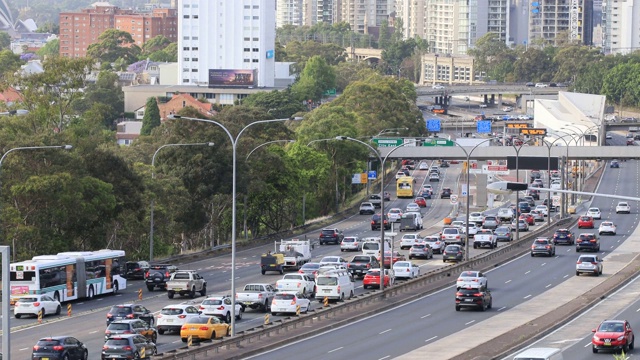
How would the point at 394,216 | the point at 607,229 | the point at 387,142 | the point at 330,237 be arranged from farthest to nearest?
the point at 387,142 < the point at 394,216 < the point at 607,229 < the point at 330,237

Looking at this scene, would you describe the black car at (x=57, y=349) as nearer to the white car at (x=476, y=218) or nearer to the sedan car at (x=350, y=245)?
the sedan car at (x=350, y=245)

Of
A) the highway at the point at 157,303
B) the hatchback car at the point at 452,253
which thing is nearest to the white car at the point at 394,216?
the highway at the point at 157,303

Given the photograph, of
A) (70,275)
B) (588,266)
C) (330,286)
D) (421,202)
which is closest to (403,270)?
(330,286)

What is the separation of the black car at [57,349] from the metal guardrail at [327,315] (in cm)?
323

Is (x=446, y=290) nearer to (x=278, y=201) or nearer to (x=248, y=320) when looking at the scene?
(x=248, y=320)

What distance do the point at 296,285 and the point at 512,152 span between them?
8861 centimetres

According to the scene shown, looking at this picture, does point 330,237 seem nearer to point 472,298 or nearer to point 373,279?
point 373,279

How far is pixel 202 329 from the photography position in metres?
58.4

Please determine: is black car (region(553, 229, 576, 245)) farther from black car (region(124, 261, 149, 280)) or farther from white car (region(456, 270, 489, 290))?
black car (region(124, 261, 149, 280))

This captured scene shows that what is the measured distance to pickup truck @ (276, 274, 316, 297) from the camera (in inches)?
2936

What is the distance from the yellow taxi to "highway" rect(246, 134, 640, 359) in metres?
2.88

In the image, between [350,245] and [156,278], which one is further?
[350,245]

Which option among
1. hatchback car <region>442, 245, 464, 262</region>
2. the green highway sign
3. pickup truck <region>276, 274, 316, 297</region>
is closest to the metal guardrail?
hatchback car <region>442, 245, 464, 262</region>

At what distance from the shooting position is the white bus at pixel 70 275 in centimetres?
6969
